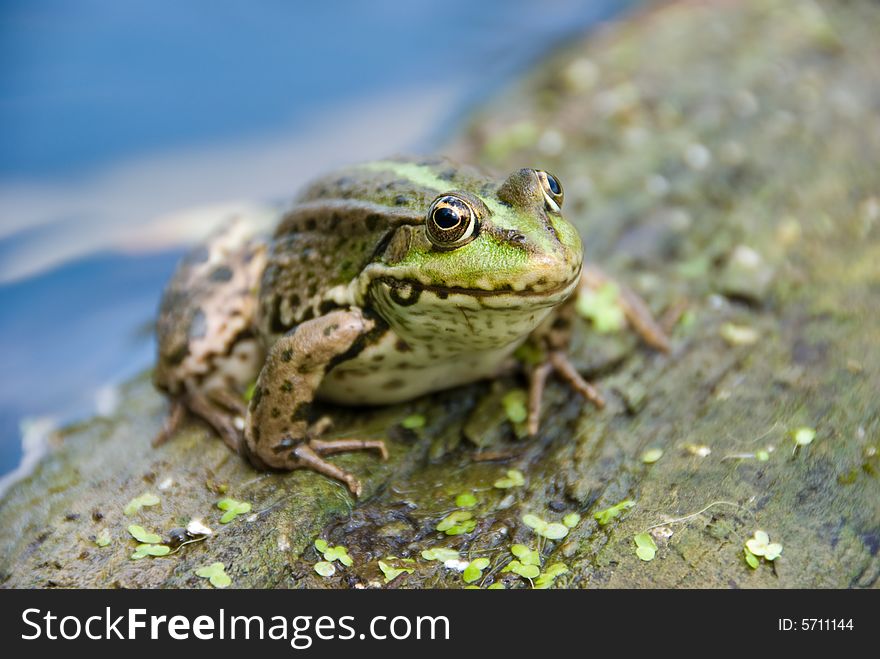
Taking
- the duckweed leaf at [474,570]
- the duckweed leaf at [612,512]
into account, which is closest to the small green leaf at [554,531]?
the duckweed leaf at [612,512]

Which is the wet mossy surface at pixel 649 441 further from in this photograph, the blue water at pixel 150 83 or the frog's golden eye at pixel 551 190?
the blue water at pixel 150 83

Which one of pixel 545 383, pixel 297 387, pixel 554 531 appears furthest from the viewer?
pixel 545 383

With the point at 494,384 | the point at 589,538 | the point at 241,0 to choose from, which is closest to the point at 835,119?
the point at 494,384

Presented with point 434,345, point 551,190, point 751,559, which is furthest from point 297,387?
point 751,559

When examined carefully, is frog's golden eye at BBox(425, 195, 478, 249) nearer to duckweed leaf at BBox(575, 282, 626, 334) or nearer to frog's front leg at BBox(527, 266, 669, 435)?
frog's front leg at BBox(527, 266, 669, 435)

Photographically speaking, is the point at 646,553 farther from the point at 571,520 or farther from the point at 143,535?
the point at 143,535
